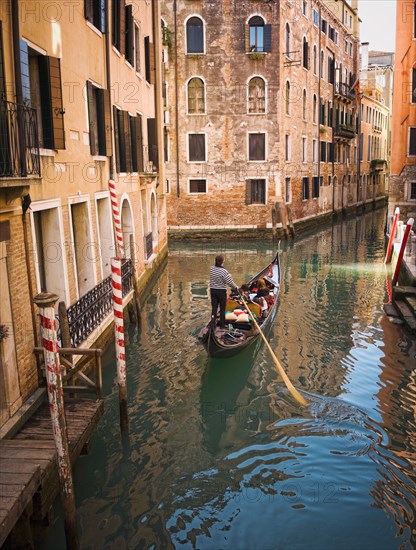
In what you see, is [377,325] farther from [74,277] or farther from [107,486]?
[107,486]

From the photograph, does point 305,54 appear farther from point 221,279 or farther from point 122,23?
point 221,279

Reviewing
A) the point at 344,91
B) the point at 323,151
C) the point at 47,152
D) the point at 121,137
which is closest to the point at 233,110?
the point at 323,151

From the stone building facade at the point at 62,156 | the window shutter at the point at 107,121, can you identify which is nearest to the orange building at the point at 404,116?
the stone building facade at the point at 62,156

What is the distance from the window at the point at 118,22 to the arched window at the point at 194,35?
13.3 metres

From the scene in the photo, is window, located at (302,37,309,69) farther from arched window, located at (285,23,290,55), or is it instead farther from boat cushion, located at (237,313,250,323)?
boat cushion, located at (237,313,250,323)

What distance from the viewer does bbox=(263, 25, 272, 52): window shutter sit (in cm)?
2469

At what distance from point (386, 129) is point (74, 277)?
49883 millimetres

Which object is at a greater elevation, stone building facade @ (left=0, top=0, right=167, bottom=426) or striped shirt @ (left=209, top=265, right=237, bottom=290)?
stone building facade @ (left=0, top=0, right=167, bottom=426)

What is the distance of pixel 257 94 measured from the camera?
25.4m

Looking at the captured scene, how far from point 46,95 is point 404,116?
19.3 m

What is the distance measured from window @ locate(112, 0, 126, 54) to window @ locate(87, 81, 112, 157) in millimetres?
1757

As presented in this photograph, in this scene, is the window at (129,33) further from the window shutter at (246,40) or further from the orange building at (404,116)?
the orange building at (404,116)

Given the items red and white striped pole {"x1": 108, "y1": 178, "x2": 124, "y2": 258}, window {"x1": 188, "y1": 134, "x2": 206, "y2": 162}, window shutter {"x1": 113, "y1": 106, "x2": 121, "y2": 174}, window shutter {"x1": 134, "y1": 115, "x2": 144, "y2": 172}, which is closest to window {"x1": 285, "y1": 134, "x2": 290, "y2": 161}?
window {"x1": 188, "y1": 134, "x2": 206, "y2": 162}

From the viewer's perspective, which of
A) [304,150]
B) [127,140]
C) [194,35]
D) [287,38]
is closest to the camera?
[127,140]
